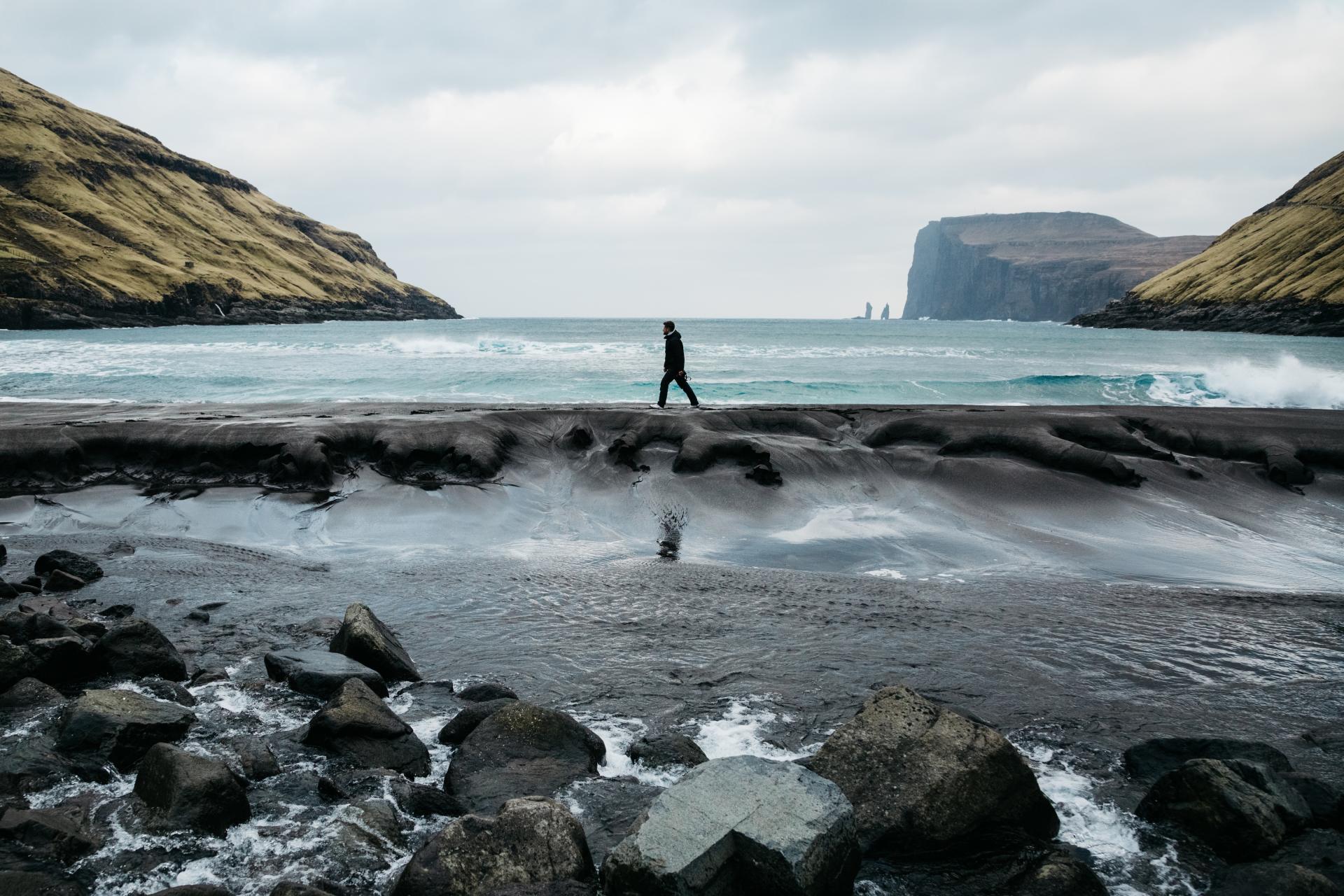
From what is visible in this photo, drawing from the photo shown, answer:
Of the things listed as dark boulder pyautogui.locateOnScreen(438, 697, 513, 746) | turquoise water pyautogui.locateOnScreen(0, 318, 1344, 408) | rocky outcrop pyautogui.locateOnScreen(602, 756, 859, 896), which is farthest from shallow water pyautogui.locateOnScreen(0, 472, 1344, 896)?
turquoise water pyautogui.locateOnScreen(0, 318, 1344, 408)

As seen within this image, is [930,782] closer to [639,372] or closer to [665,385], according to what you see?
[665,385]

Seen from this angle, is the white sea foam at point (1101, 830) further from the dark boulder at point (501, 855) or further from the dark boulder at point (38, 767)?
the dark boulder at point (38, 767)

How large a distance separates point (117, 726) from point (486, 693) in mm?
2413

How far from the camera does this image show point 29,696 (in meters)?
5.84

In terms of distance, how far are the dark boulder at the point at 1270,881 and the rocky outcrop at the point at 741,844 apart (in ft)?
6.19

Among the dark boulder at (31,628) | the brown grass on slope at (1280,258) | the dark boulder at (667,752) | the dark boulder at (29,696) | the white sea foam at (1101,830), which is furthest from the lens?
the brown grass on slope at (1280,258)

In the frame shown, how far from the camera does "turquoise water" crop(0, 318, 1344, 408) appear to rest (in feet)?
91.1

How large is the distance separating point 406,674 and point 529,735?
5.92 ft

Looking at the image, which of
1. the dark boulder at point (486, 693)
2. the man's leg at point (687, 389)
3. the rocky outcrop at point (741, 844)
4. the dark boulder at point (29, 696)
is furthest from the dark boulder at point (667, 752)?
the man's leg at point (687, 389)

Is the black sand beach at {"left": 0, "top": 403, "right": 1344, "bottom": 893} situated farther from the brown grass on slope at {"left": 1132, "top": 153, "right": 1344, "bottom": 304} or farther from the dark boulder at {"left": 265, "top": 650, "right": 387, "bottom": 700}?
the brown grass on slope at {"left": 1132, "top": 153, "right": 1344, "bottom": 304}

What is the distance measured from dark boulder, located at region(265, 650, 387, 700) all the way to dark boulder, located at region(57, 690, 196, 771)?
2.75ft

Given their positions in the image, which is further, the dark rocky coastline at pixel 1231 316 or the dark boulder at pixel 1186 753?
the dark rocky coastline at pixel 1231 316

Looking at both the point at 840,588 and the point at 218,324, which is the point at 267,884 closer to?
the point at 840,588

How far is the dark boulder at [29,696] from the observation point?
576 centimetres
